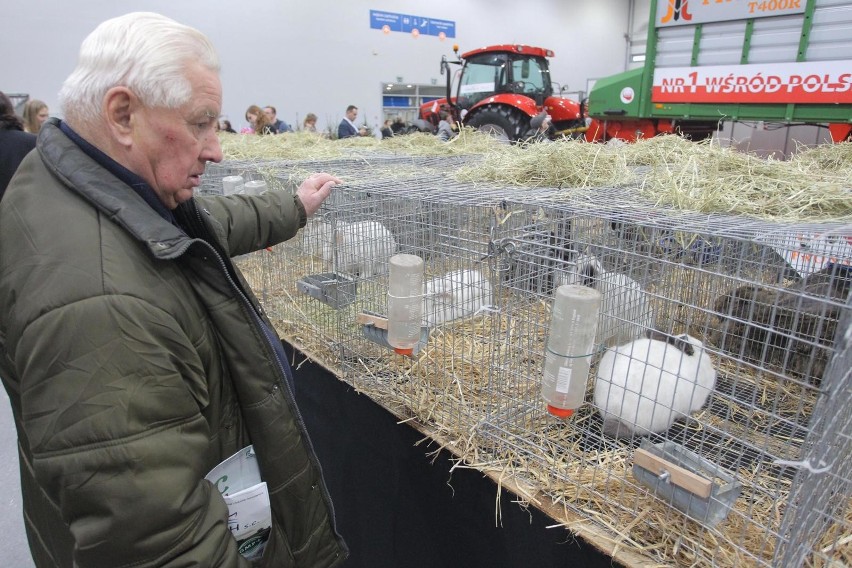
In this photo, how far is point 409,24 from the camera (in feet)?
45.6

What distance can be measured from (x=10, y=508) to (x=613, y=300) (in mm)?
2722

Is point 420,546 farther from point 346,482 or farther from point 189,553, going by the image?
point 189,553

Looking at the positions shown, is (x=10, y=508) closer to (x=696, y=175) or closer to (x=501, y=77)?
(x=696, y=175)

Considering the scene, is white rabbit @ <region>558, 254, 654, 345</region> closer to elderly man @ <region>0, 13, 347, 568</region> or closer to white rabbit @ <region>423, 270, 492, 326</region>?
white rabbit @ <region>423, 270, 492, 326</region>

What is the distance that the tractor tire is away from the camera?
7.92 m

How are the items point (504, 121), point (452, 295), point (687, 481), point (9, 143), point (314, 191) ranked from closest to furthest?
point (687, 481)
point (452, 295)
point (314, 191)
point (9, 143)
point (504, 121)

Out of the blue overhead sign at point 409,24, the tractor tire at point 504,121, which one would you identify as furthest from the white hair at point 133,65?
the blue overhead sign at point 409,24

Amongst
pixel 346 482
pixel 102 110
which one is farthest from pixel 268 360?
pixel 346 482

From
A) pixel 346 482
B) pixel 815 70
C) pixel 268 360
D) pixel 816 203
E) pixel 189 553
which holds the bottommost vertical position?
pixel 346 482

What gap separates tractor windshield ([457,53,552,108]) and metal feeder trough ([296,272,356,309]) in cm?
754

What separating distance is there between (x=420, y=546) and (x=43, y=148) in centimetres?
149

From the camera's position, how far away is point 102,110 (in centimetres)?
91

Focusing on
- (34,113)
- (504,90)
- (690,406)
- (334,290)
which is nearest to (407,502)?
(334,290)

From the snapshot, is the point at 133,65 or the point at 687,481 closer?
the point at 133,65
